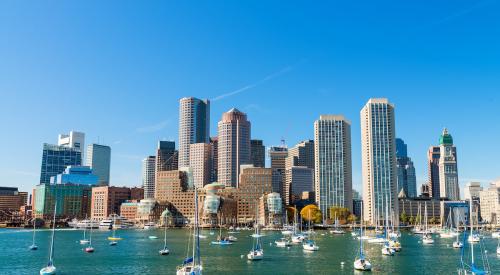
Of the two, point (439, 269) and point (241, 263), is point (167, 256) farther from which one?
point (439, 269)

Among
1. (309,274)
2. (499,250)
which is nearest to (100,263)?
(309,274)

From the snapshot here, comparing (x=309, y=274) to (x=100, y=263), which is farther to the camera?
(x=100, y=263)

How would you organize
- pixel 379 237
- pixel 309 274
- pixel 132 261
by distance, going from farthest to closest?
pixel 379 237, pixel 132 261, pixel 309 274

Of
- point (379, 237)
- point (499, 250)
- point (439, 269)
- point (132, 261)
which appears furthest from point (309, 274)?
point (379, 237)

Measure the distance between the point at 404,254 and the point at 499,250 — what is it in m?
27.9

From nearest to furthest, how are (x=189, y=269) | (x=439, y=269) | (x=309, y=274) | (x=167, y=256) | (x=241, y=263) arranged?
(x=189, y=269), (x=309, y=274), (x=439, y=269), (x=241, y=263), (x=167, y=256)

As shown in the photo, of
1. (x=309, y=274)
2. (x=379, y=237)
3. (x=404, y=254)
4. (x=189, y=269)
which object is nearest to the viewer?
(x=189, y=269)

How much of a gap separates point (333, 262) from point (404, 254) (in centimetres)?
3248

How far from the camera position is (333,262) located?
115 meters

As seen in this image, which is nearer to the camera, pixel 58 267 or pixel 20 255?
pixel 58 267

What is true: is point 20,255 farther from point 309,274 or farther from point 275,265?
point 309,274

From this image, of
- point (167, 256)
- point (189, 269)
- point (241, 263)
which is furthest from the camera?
point (167, 256)

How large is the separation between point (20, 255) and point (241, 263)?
6621 cm

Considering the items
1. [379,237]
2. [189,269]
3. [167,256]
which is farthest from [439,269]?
[379,237]
